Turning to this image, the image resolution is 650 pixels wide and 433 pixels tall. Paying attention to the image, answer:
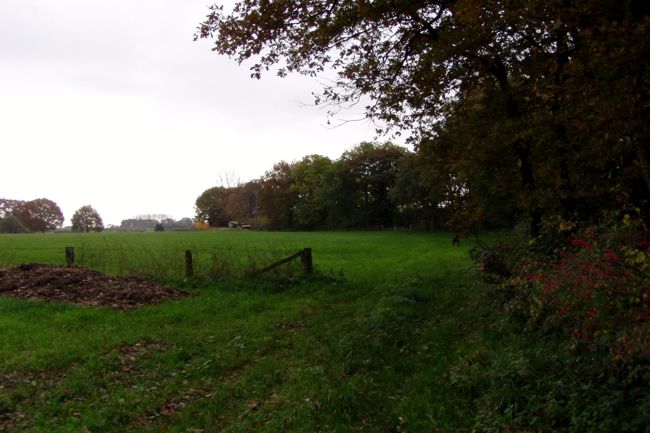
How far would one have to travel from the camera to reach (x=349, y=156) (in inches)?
2995

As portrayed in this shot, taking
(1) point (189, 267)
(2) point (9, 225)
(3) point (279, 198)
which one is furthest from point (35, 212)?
(1) point (189, 267)

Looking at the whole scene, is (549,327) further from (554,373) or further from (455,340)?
(455,340)

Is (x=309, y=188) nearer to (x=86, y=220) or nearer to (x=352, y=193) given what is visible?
(x=352, y=193)

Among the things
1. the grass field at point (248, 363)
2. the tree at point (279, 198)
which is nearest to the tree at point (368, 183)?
the tree at point (279, 198)

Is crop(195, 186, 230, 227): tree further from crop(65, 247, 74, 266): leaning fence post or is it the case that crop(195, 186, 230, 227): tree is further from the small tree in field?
crop(65, 247, 74, 266): leaning fence post

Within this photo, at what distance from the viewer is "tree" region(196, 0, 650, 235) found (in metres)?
5.55

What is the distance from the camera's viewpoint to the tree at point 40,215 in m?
130

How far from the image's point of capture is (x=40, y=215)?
5221 inches

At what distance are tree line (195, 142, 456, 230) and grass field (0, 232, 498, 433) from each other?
27926mm

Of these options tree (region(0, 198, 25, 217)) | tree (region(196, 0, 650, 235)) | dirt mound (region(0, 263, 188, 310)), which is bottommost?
dirt mound (region(0, 263, 188, 310))

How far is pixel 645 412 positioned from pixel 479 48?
7.38m

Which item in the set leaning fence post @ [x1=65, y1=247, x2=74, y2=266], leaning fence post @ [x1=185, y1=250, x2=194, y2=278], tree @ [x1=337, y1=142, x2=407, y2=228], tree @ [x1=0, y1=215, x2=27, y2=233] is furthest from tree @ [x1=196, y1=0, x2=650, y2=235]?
tree @ [x1=0, y1=215, x2=27, y2=233]

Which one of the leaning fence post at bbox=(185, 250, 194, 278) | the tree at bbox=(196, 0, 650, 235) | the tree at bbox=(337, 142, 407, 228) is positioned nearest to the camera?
the tree at bbox=(196, 0, 650, 235)

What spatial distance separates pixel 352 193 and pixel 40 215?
99879mm
